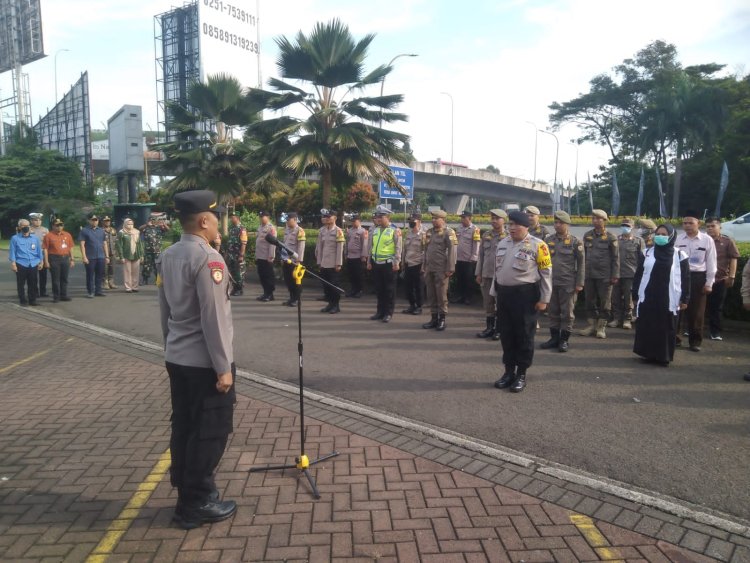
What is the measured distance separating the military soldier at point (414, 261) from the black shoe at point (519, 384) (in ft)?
15.2

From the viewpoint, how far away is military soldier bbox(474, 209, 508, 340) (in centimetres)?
848

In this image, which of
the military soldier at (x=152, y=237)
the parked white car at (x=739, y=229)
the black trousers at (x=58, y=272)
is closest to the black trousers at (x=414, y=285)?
the military soldier at (x=152, y=237)

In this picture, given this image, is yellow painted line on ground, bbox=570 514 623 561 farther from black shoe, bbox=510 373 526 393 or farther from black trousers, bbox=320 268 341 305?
black trousers, bbox=320 268 341 305

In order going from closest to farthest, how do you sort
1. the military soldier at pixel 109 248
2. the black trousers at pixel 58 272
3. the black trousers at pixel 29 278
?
1. the black trousers at pixel 29 278
2. the black trousers at pixel 58 272
3. the military soldier at pixel 109 248

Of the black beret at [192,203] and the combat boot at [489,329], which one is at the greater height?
the black beret at [192,203]

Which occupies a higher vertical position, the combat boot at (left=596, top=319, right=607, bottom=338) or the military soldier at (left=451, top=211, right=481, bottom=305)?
the military soldier at (left=451, top=211, right=481, bottom=305)

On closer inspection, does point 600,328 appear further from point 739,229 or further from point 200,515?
point 739,229

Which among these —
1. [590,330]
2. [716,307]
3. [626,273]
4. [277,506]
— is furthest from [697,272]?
[277,506]

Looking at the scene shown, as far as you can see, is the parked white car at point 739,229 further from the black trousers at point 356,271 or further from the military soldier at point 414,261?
the military soldier at point 414,261

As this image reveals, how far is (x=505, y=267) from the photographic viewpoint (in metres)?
6.02

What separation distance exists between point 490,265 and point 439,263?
2.75 feet

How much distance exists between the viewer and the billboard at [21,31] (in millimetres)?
51162

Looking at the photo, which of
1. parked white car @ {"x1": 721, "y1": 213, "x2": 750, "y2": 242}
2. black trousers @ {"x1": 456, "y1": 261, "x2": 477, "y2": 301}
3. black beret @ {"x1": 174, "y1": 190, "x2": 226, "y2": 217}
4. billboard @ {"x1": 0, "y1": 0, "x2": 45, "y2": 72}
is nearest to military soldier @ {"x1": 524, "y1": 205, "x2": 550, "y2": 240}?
black trousers @ {"x1": 456, "y1": 261, "x2": 477, "y2": 301}

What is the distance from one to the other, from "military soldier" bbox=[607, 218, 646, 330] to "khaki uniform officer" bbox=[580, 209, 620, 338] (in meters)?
0.74
